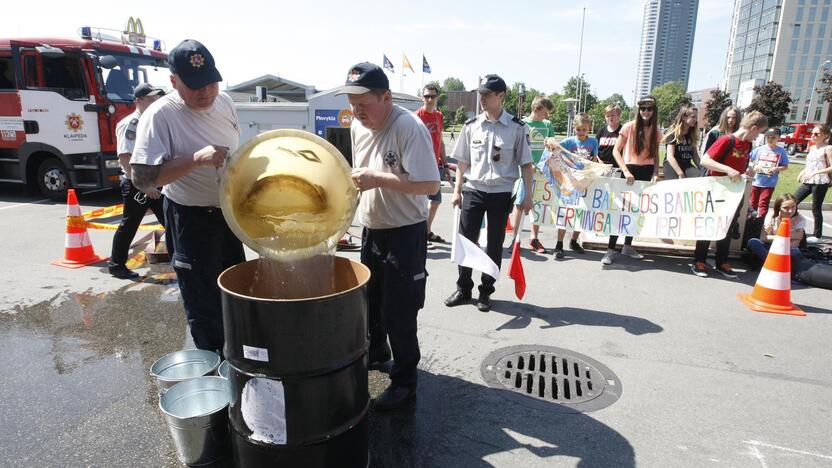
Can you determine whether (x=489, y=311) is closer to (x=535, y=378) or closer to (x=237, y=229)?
(x=535, y=378)

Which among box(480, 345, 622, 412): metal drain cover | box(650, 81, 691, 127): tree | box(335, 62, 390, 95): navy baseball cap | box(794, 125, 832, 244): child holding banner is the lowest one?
box(480, 345, 622, 412): metal drain cover

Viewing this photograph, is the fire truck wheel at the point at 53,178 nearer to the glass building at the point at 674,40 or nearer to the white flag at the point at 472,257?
the white flag at the point at 472,257

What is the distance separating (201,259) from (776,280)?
5105mm

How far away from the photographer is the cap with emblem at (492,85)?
420 cm

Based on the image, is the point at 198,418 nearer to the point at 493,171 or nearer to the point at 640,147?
the point at 493,171

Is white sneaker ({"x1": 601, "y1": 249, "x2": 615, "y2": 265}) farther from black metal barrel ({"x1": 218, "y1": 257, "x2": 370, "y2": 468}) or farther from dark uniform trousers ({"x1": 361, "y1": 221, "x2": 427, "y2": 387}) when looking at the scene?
black metal barrel ({"x1": 218, "y1": 257, "x2": 370, "y2": 468})

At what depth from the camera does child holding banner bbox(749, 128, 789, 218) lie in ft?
25.5

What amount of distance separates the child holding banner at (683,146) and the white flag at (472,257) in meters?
3.43

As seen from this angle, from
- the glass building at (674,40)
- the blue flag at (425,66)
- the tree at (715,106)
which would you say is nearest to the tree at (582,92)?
the tree at (715,106)

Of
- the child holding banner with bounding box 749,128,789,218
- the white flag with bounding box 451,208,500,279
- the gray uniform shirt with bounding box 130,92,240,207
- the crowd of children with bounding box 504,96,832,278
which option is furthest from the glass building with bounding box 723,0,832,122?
the gray uniform shirt with bounding box 130,92,240,207

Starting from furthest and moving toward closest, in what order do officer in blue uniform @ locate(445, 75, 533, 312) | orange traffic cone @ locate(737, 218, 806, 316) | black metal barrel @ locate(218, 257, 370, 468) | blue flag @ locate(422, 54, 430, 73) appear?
blue flag @ locate(422, 54, 430, 73) → orange traffic cone @ locate(737, 218, 806, 316) → officer in blue uniform @ locate(445, 75, 533, 312) → black metal barrel @ locate(218, 257, 370, 468)

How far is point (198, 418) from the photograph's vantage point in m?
2.29

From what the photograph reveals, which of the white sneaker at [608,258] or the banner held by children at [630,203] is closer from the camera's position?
the banner held by children at [630,203]

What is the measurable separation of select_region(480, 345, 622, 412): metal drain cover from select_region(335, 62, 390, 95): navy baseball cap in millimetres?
2072
